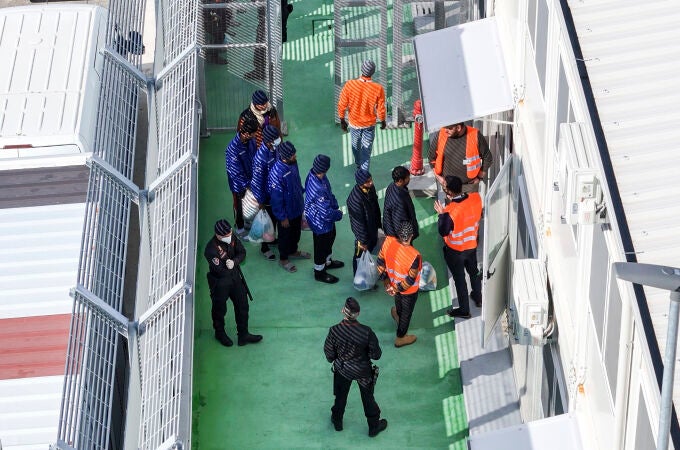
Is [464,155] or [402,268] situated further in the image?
[464,155]

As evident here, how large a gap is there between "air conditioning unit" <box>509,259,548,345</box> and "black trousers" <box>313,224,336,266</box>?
3.87 meters

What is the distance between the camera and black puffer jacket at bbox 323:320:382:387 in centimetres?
1290

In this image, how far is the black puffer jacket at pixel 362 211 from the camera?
15.1 m

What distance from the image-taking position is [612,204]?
855 cm

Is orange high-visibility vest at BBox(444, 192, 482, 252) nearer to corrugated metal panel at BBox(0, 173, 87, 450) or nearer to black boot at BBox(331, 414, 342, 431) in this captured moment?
black boot at BBox(331, 414, 342, 431)

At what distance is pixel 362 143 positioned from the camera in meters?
17.2

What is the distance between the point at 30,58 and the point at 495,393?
6.62 m

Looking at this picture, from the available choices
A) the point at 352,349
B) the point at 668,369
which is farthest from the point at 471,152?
the point at 668,369

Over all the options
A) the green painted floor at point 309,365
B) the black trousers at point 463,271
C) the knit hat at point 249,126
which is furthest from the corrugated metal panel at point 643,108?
the knit hat at point 249,126

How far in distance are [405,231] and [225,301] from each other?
87.0 inches

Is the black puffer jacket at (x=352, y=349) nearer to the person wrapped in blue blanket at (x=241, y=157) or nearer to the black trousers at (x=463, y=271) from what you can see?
the black trousers at (x=463, y=271)

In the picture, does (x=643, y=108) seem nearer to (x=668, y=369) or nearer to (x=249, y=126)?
(x=668, y=369)

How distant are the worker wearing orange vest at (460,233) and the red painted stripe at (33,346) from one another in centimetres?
415

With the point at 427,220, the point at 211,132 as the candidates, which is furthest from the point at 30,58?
the point at 427,220
